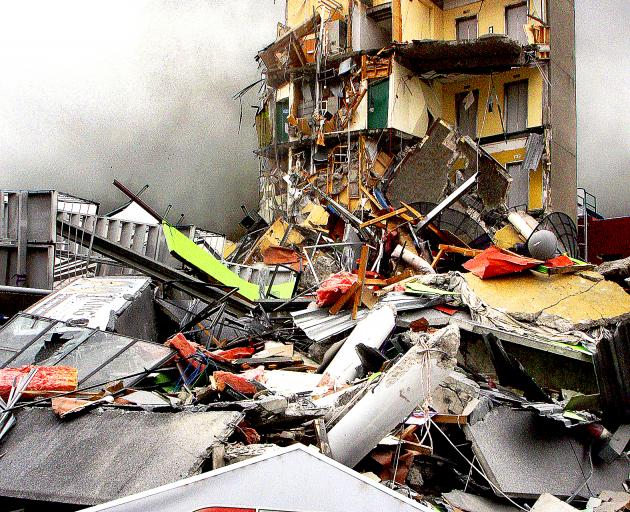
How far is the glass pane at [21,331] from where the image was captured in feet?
20.4

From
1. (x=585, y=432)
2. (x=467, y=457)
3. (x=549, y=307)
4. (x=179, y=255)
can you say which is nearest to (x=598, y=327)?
(x=549, y=307)

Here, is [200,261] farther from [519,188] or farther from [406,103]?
[519,188]

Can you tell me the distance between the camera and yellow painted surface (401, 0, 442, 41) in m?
24.3

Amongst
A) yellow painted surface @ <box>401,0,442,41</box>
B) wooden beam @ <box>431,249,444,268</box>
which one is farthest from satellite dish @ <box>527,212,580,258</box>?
yellow painted surface @ <box>401,0,442,41</box>

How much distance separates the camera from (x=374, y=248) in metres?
12.1

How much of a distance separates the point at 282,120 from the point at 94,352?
2281 centimetres

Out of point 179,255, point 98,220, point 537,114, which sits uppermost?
point 537,114

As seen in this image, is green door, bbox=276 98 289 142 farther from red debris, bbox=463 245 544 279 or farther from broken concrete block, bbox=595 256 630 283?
broken concrete block, bbox=595 256 630 283

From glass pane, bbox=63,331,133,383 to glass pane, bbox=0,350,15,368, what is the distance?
0.62 meters

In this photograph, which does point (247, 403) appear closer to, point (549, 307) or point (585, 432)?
point (585, 432)

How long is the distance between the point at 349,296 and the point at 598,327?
3.02m

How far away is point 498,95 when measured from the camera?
24.4m

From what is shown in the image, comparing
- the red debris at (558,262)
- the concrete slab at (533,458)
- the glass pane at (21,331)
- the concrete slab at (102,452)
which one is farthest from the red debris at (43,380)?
the red debris at (558,262)

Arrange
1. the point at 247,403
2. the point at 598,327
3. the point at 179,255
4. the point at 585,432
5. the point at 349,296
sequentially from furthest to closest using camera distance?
the point at 179,255, the point at 349,296, the point at 598,327, the point at 585,432, the point at 247,403
